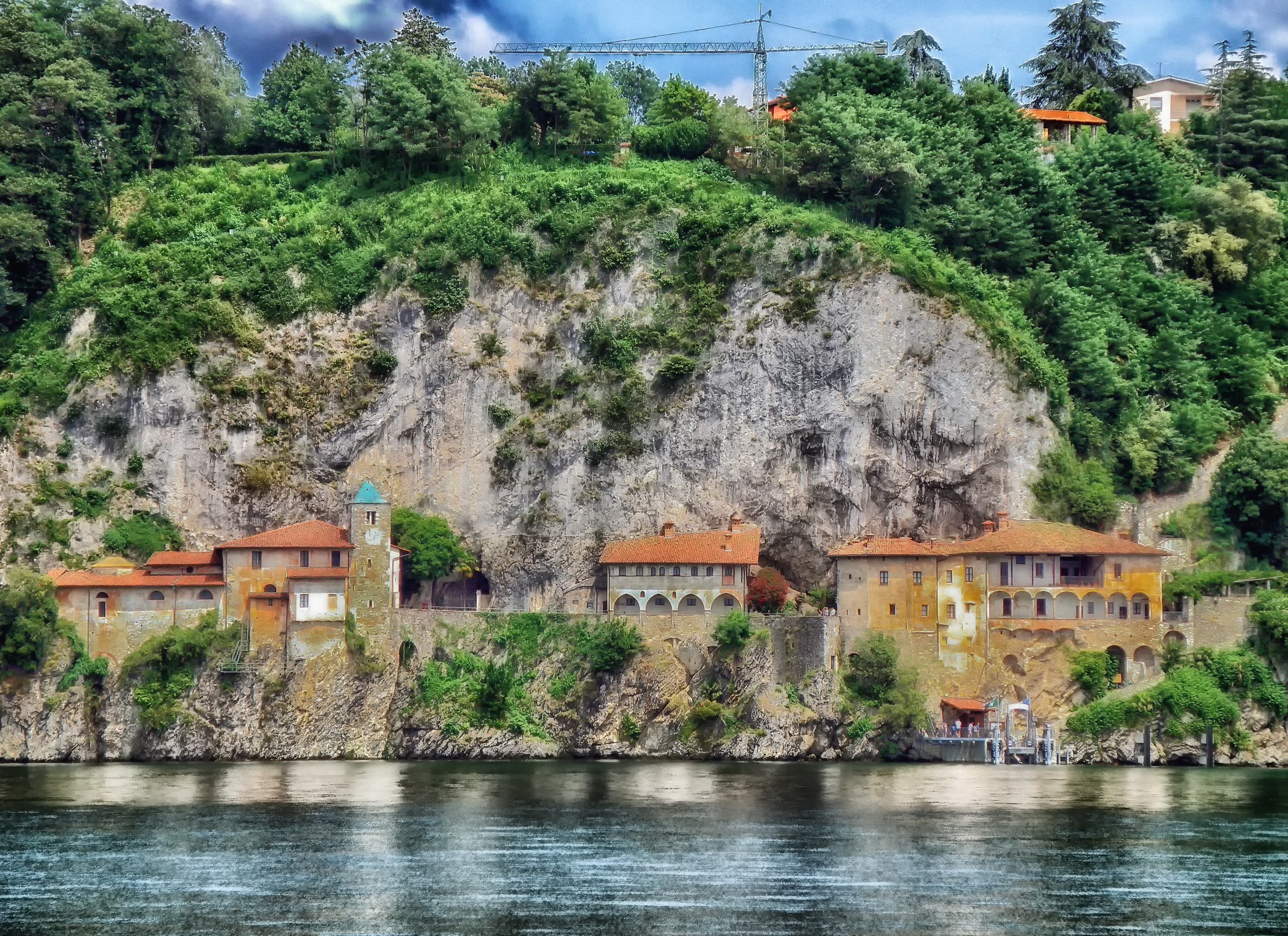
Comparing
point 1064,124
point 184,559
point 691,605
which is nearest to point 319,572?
point 184,559

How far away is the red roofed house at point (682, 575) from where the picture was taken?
9781 centimetres

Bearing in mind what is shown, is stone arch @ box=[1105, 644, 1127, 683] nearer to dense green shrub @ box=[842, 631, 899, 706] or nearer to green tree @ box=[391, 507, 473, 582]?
dense green shrub @ box=[842, 631, 899, 706]

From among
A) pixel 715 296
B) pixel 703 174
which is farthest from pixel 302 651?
pixel 703 174

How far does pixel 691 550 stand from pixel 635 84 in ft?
206

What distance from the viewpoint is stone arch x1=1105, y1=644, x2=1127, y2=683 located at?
310 feet

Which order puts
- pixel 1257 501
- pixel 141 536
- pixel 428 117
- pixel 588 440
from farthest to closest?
pixel 428 117 → pixel 588 440 → pixel 1257 501 → pixel 141 536

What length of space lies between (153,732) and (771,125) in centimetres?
4663

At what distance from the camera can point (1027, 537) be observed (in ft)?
317

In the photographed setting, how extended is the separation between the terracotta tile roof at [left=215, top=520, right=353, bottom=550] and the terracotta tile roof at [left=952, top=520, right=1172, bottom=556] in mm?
26359

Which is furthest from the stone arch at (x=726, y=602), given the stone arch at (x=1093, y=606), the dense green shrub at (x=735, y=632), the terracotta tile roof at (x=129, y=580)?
the terracotta tile roof at (x=129, y=580)

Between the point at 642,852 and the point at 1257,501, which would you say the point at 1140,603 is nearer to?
the point at 1257,501

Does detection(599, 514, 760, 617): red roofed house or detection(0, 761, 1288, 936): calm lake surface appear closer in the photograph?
detection(0, 761, 1288, 936): calm lake surface

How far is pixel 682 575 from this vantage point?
98.2 metres

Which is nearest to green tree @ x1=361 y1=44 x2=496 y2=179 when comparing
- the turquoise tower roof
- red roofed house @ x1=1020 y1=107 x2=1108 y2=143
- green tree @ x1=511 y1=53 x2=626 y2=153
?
green tree @ x1=511 y1=53 x2=626 y2=153
